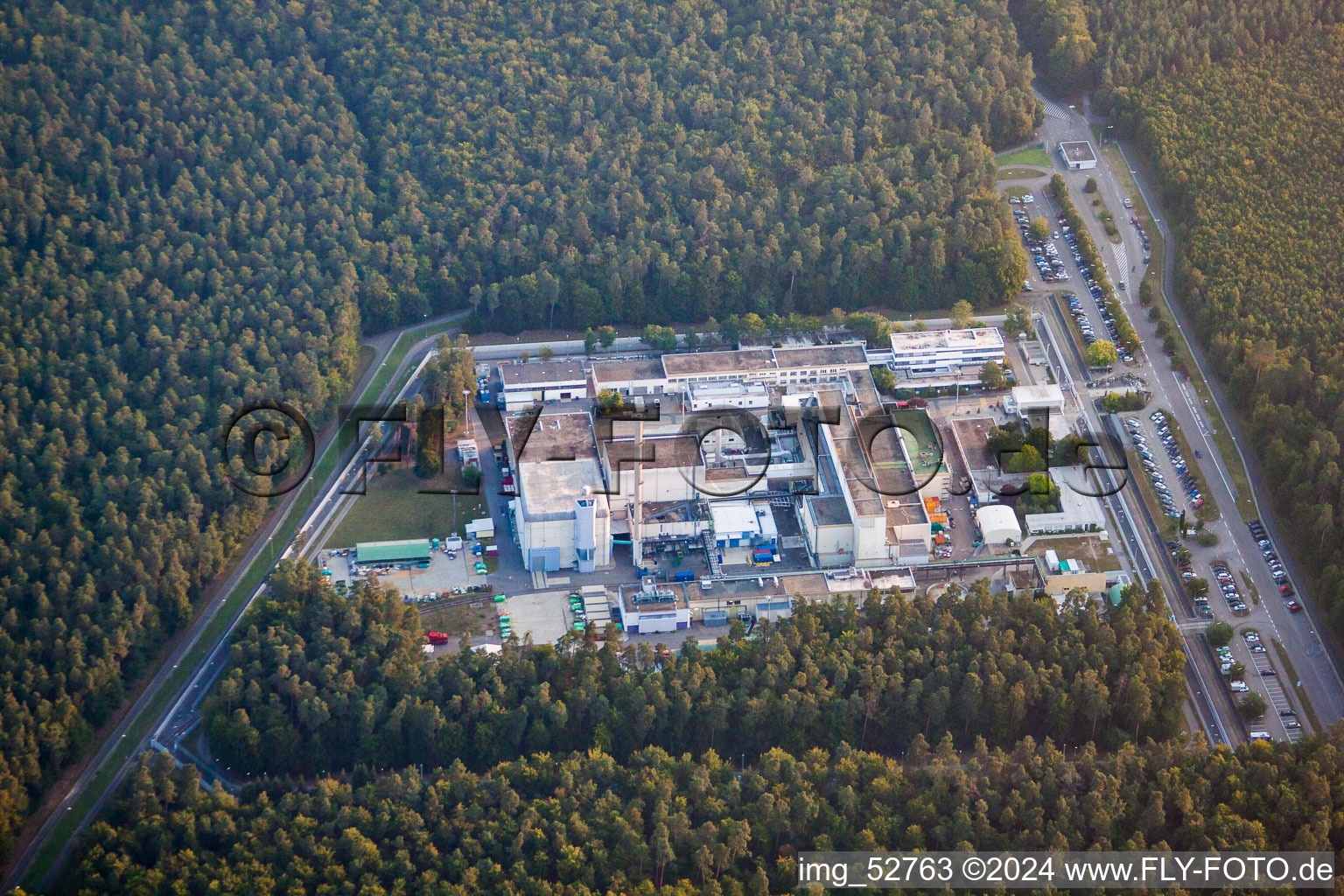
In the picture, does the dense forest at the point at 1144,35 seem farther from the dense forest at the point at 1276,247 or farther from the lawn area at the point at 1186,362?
the lawn area at the point at 1186,362

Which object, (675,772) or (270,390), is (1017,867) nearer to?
(675,772)

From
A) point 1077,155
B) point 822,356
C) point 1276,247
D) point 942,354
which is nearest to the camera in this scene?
point 822,356

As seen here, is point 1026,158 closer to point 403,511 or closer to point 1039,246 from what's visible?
point 1039,246

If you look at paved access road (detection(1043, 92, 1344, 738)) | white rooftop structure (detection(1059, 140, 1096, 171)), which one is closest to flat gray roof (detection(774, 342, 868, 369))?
paved access road (detection(1043, 92, 1344, 738))

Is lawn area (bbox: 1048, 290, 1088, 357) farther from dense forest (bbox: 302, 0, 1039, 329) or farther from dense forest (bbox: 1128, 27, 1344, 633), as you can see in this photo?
dense forest (bbox: 1128, 27, 1344, 633)

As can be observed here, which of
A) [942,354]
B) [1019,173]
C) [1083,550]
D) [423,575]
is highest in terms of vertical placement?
[1019,173]

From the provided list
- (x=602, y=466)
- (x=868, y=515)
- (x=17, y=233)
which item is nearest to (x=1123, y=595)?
(x=868, y=515)

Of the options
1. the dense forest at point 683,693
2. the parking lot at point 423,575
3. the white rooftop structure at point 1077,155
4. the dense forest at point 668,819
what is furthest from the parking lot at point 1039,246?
the dense forest at point 668,819

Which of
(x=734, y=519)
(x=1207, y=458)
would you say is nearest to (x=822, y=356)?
(x=734, y=519)
